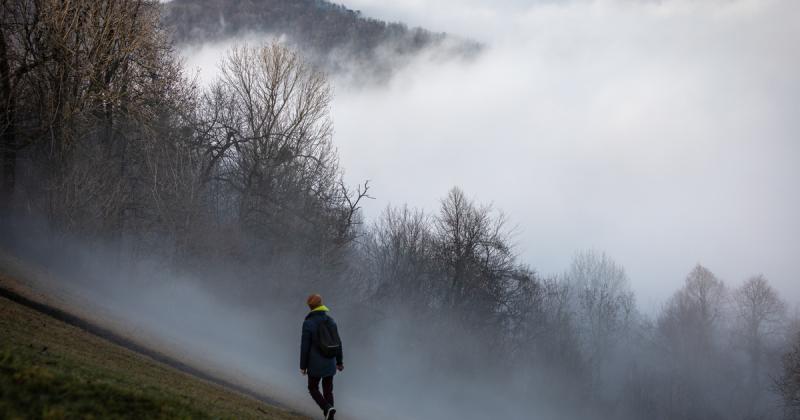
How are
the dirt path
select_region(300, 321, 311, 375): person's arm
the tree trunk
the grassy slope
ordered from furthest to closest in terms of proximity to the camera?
the tree trunk < the dirt path < select_region(300, 321, 311, 375): person's arm < the grassy slope

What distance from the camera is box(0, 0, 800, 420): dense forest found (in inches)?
1057

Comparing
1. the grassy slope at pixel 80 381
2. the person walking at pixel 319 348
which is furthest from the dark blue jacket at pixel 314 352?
the grassy slope at pixel 80 381

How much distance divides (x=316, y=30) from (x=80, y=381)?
4830 inches

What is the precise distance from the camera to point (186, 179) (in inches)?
1382

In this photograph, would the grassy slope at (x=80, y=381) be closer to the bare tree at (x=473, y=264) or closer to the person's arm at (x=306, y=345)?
the person's arm at (x=306, y=345)

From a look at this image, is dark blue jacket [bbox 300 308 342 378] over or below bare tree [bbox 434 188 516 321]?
below

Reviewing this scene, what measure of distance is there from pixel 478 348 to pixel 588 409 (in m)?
22.1

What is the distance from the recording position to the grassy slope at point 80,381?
7910 mm

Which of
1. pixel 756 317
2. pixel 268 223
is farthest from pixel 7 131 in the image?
pixel 756 317

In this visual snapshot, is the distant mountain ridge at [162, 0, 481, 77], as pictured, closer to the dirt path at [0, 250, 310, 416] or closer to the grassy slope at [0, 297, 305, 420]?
the dirt path at [0, 250, 310, 416]

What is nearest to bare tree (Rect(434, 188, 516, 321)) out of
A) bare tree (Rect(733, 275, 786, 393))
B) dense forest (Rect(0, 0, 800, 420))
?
dense forest (Rect(0, 0, 800, 420))

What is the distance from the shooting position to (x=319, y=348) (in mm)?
12711

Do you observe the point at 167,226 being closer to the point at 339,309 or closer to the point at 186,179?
the point at 186,179

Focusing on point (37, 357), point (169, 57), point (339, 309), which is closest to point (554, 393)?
point (339, 309)
